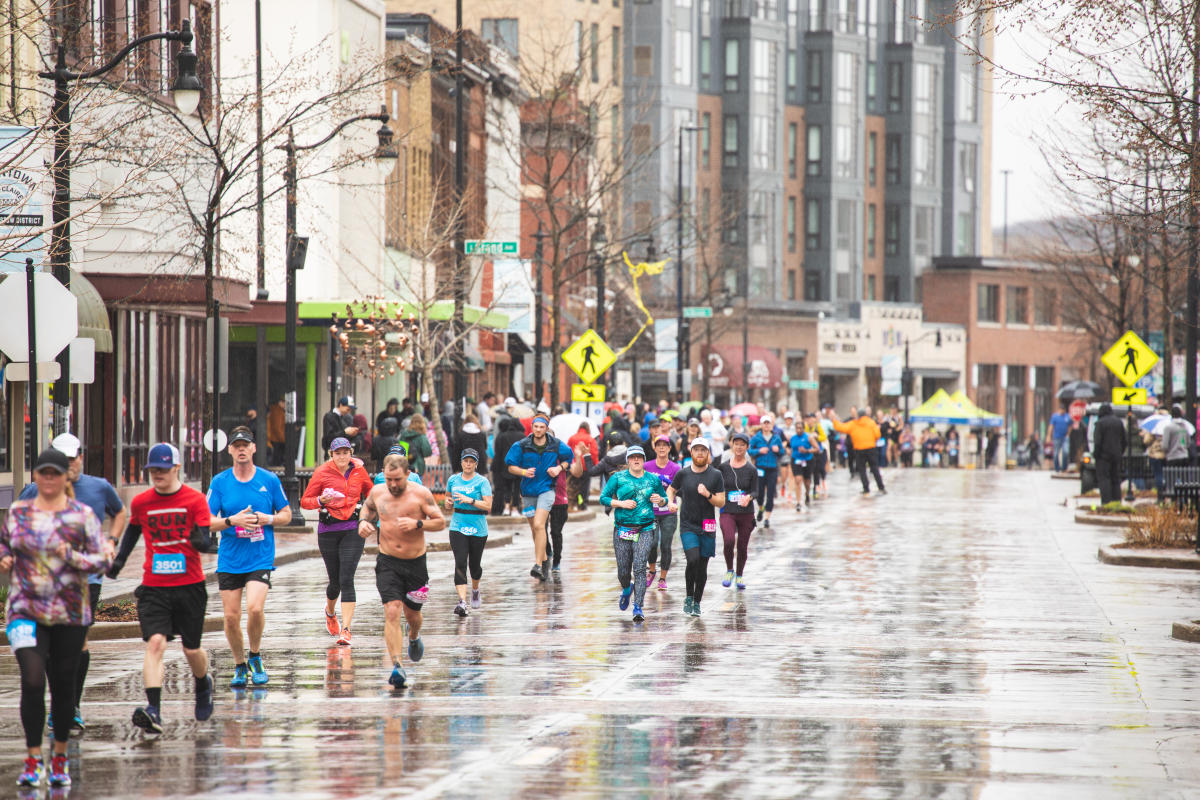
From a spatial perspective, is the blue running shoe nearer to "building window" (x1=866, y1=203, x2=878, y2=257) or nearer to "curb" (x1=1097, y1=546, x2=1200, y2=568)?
"curb" (x1=1097, y1=546, x2=1200, y2=568)

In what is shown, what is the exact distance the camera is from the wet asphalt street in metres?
9.39

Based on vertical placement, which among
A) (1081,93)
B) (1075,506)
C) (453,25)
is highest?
(453,25)

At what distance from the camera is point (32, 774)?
9.11 metres

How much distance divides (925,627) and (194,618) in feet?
25.5

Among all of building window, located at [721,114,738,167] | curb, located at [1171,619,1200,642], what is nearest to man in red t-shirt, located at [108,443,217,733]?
curb, located at [1171,619,1200,642]

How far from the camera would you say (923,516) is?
34.0 m

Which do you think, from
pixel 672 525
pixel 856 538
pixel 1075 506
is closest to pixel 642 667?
pixel 672 525

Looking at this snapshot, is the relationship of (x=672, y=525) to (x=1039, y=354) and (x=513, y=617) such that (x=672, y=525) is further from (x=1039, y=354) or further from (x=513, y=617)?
(x=1039, y=354)

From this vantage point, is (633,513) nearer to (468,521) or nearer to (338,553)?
(468,521)

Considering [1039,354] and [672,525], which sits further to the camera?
[1039,354]

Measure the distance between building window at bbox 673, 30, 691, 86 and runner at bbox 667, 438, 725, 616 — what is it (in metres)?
71.5

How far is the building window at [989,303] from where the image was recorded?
97.1 meters

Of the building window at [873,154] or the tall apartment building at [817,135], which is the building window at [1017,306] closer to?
the tall apartment building at [817,135]

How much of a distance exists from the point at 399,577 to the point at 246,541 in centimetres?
122
